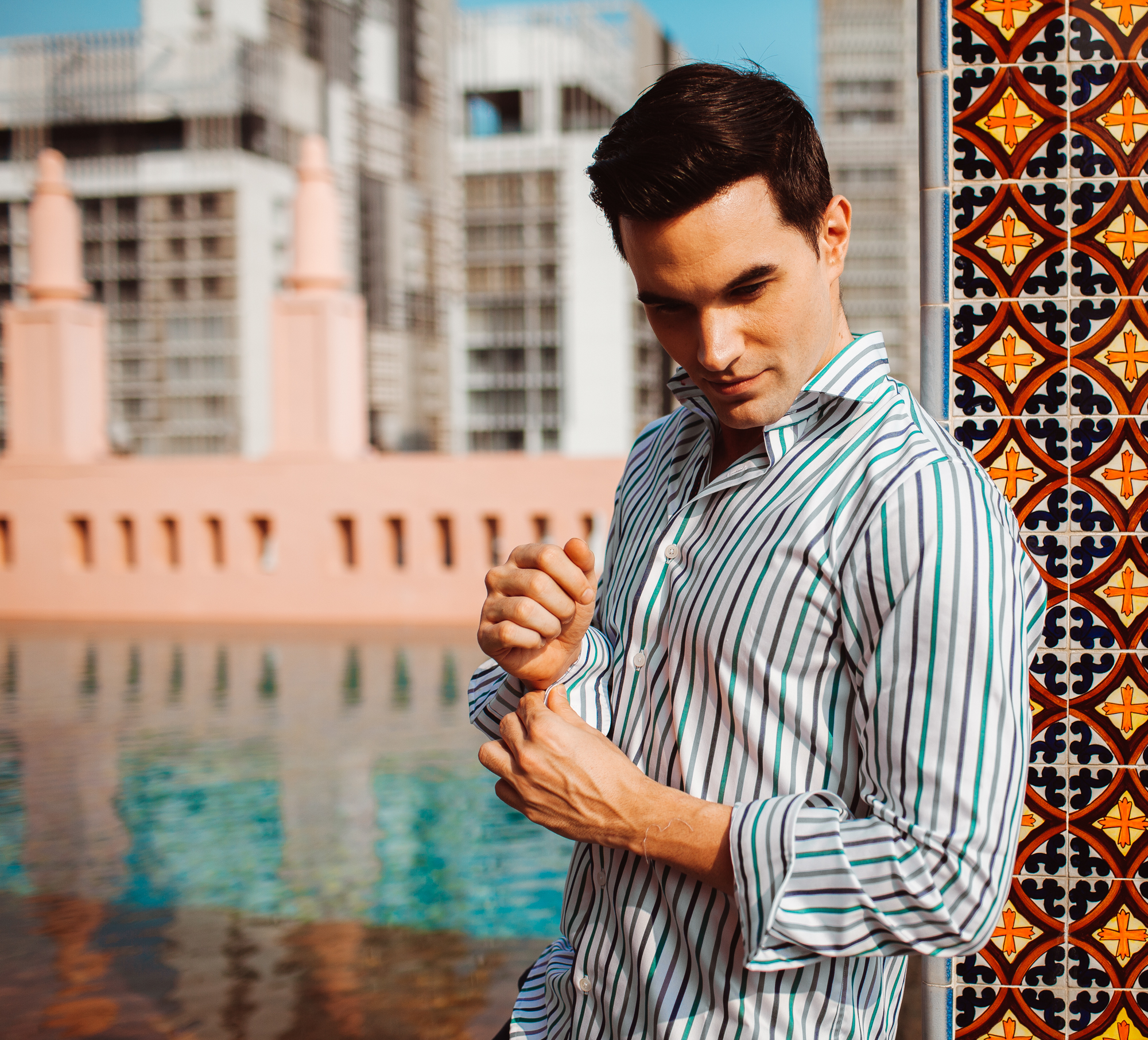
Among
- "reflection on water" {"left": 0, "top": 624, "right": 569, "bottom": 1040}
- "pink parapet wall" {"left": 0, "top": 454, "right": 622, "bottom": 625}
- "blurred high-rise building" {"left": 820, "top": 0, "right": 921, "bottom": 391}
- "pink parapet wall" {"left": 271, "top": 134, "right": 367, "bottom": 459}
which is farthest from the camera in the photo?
"blurred high-rise building" {"left": 820, "top": 0, "right": 921, "bottom": 391}

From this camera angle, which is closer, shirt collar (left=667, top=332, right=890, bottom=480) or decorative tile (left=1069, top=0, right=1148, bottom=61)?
shirt collar (left=667, top=332, right=890, bottom=480)

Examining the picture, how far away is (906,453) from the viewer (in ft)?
3.34

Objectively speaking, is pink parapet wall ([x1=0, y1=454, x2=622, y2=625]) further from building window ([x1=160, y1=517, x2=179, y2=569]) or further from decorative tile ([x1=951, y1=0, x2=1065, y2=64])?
decorative tile ([x1=951, y1=0, x2=1065, y2=64])

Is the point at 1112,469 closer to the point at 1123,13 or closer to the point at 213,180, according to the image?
the point at 1123,13

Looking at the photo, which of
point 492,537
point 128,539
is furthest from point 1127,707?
point 128,539

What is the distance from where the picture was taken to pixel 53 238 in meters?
10.3

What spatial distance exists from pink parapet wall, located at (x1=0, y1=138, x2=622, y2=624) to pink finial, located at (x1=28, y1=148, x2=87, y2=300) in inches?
0.6

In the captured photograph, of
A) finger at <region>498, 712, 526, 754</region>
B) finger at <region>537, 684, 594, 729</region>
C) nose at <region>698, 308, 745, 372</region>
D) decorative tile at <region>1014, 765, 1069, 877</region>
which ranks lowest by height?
decorative tile at <region>1014, 765, 1069, 877</region>

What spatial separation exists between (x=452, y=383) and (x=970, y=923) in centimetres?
6527

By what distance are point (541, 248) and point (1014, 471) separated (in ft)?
211

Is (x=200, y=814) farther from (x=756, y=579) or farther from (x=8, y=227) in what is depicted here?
(x=8, y=227)

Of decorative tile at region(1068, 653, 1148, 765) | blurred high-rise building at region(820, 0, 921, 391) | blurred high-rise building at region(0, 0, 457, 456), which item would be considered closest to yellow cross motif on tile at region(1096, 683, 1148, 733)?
decorative tile at region(1068, 653, 1148, 765)

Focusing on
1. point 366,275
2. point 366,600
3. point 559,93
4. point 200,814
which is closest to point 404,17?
point 559,93

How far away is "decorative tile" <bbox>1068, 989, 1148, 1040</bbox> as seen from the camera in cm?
155
